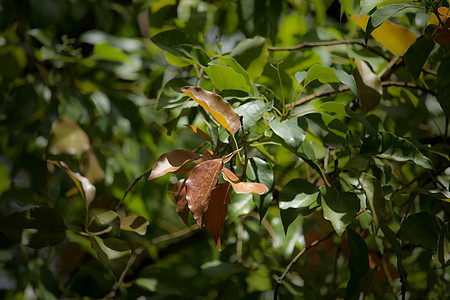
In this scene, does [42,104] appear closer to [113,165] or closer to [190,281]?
[113,165]

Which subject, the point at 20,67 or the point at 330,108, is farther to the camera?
the point at 20,67

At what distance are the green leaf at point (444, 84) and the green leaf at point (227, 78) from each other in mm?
214

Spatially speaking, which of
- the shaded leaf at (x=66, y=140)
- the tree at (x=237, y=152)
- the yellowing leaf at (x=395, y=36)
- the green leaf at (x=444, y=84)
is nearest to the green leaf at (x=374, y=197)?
the tree at (x=237, y=152)

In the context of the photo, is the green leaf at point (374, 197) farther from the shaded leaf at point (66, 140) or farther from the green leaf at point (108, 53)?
the green leaf at point (108, 53)

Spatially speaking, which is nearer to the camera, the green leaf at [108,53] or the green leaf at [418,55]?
the green leaf at [418,55]

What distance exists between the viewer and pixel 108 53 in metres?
1.13

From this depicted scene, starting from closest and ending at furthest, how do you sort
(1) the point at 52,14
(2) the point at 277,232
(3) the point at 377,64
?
(3) the point at 377,64
(2) the point at 277,232
(1) the point at 52,14

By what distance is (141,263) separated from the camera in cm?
118

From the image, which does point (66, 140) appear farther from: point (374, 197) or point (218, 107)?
point (374, 197)

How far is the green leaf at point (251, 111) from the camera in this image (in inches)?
19.8

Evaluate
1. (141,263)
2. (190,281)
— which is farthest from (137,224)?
(141,263)

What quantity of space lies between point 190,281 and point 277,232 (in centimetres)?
27

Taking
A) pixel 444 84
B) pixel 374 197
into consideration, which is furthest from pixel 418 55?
pixel 374 197

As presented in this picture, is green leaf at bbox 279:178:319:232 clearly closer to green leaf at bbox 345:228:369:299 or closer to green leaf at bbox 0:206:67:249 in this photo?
green leaf at bbox 345:228:369:299
